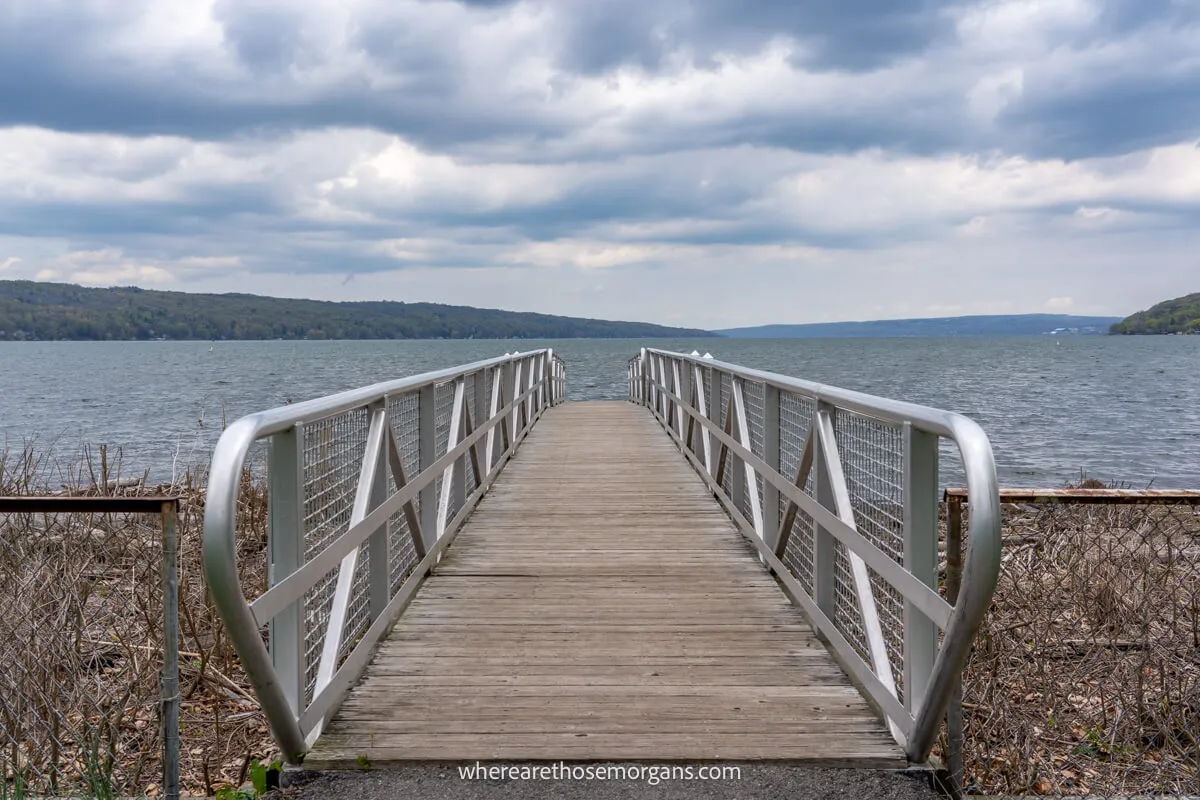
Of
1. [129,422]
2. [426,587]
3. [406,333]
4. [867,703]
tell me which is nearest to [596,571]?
[426,587]

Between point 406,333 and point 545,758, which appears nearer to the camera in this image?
point 545,758

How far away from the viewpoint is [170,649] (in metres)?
3.17

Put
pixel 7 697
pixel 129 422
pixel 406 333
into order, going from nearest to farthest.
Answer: pixel 7 697 → pixel 129 422 → pixel 406 333

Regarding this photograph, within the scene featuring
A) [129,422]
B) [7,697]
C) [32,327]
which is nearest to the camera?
[7,697]

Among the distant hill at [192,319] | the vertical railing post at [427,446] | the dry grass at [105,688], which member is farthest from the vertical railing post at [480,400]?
the distant hill at [192,319]

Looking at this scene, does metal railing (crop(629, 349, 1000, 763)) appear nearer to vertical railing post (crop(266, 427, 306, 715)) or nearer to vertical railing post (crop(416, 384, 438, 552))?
vertical railing post (crop(416, 384, 438, 552))

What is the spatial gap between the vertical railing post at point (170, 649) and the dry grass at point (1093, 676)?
2.67m

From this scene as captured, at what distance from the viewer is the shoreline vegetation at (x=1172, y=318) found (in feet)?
559

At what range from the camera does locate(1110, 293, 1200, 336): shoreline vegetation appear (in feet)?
559

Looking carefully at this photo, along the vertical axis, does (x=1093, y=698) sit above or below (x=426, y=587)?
below

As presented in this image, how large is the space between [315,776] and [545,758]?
2.45ft

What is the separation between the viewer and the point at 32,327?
172000 mm

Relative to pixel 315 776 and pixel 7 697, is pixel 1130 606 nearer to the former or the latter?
pixel 315 776

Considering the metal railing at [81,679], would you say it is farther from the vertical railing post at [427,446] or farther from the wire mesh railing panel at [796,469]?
the wire mesh railing panel at [796,469]
